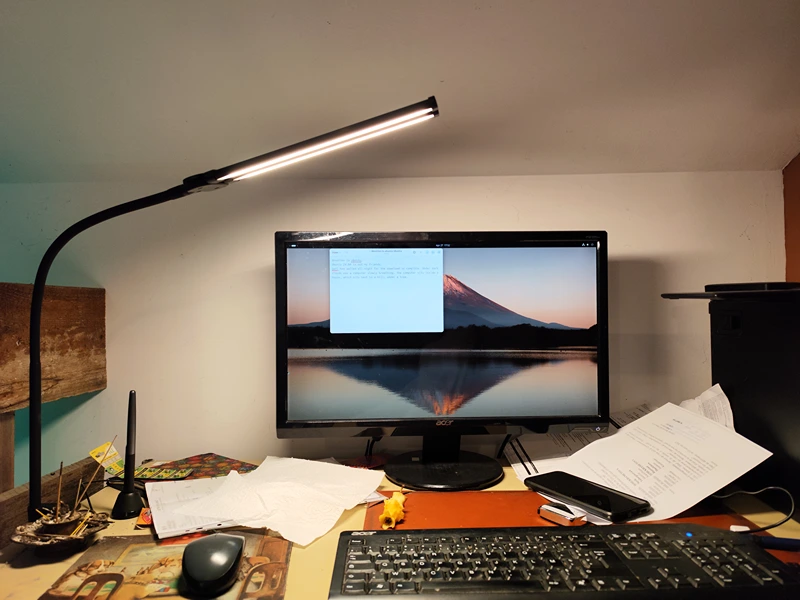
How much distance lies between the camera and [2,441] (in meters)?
0.86

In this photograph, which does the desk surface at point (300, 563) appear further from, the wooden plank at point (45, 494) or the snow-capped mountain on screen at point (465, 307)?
the snow-capped mountain on screen at point (465, 307)

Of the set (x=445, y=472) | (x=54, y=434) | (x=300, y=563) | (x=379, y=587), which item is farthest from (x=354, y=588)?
(x=54, y=434)

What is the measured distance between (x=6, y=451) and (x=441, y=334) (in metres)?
0.81

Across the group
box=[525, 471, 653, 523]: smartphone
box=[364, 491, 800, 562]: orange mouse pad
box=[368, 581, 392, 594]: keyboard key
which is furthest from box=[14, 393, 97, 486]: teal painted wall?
box=[525, 471, 653, 523]: smartphone

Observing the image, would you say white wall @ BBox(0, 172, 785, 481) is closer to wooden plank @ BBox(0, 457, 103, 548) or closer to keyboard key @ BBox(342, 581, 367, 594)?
wooden plank @ BBox(0, 457, 103, 548)

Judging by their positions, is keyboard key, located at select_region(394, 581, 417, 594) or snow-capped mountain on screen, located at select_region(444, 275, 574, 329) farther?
snow-capped mountain on screen, located at select_region(444, 275, 574, 329)

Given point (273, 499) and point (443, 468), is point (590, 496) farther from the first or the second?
point (273, 499)

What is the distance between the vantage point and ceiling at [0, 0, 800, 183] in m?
0.82

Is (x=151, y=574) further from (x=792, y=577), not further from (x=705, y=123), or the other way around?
(x=705, y=123)

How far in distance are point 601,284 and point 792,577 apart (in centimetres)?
55

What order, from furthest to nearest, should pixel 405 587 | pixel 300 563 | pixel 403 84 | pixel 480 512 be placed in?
1. pixel 403 84
2. pixel 480 512
3. pixel 300 563
4. pixel 405 587

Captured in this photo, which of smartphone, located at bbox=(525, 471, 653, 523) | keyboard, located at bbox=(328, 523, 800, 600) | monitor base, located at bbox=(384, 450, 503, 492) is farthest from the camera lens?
monitor base, located at bbox=(384, 450, 503, 492)

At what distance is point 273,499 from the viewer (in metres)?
0.84

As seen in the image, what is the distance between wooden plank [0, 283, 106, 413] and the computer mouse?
0.50 meters
